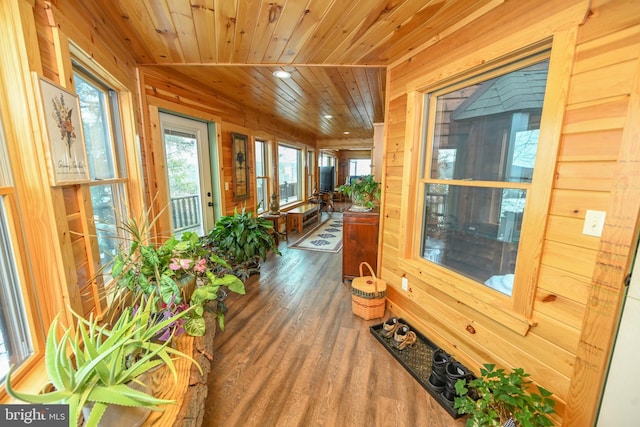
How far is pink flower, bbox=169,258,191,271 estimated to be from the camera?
135 centimetres

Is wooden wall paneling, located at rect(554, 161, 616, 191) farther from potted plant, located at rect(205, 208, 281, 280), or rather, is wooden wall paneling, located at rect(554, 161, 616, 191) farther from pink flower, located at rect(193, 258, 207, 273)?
potted plant, located at rect(205, 208, 281, 280)

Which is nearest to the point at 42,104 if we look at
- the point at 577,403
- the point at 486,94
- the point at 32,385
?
the point at 32,385

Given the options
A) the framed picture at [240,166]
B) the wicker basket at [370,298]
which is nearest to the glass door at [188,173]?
the framed picture at [240,166]

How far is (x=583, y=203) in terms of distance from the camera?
1.12 meters

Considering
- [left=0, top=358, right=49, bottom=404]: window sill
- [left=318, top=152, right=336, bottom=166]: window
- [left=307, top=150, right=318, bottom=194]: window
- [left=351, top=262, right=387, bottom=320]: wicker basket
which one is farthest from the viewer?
[left=318, top=152, right=336, bottom=166]: window

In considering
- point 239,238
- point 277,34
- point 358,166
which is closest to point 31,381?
point 239,238

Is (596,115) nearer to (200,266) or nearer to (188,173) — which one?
(200,266)

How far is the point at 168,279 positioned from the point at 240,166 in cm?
283

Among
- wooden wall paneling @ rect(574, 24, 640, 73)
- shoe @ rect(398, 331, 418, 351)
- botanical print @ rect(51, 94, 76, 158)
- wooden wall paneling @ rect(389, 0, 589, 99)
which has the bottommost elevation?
shoe @ rect(398, 331, 418, 351)

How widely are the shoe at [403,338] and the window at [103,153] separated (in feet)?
6.69

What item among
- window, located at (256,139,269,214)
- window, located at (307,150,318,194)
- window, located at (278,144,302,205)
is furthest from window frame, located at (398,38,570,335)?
window, located at (307,150,318,194)

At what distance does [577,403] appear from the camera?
1166 millimetres

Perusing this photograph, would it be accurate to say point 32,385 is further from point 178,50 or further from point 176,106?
point 176,106

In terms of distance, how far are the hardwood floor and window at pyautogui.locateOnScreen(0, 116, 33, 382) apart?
0.97 meters
